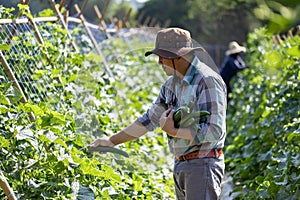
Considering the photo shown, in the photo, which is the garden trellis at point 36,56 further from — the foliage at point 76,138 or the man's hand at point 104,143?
the man's hand at point 104,143

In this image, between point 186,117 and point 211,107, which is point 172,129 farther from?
point 211,107

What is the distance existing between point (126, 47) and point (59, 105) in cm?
517

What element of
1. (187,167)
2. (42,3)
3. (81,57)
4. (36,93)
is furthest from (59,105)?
(42,3)

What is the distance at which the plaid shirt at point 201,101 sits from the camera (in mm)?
3229

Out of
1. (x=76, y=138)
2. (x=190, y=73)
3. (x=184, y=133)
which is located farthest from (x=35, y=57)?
(x=184, y=133)

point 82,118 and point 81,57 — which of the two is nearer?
point 82,118

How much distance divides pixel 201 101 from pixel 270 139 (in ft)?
9.62

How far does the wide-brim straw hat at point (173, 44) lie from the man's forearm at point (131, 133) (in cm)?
58

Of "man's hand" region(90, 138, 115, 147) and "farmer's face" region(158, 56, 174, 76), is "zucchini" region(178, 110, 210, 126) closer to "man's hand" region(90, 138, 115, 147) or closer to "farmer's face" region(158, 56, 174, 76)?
"farmer's face" region(158, 56, 174, 76)

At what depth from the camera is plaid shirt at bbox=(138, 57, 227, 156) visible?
323 cm

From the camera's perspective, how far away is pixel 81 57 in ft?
18.9

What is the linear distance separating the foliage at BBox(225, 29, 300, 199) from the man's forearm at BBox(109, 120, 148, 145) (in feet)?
3.25

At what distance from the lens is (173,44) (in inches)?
134

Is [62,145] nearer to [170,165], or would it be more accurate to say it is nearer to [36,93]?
[36,93]
